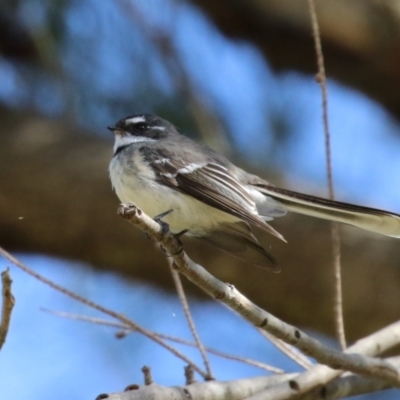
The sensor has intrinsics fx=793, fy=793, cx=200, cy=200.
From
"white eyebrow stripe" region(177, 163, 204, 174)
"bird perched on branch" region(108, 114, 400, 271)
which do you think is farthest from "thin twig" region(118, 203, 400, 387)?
"white eyebrow stripe" region(177, 163, 204, 174)

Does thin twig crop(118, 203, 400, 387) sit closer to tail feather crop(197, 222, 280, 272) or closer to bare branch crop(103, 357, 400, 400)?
bare branch crop(103, 357, 400, 400)

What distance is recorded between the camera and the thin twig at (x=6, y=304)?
1.48 meters

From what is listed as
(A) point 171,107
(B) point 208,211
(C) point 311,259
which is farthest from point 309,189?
(B) point 208,211

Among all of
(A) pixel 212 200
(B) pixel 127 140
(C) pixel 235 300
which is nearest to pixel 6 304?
(C) pixel 235 300

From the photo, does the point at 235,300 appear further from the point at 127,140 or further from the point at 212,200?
the point at 127,140

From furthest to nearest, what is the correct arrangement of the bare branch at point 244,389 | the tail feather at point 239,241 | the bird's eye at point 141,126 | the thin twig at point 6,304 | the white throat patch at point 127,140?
the bird's eye at point 141,126 < the white throat patch at point 127,140 < the tail feather at point 239,241 < the bare branch at point 244,389 < the thin twig at point 6,304

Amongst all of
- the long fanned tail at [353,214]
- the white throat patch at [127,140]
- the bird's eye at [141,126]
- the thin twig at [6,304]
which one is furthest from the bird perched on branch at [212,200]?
the thin twig at [6,304]

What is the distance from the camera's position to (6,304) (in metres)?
1.52

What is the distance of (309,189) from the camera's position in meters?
4.18

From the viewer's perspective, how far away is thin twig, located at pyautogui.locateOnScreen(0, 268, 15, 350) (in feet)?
4.86

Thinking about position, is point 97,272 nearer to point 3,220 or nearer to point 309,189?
point 3,220

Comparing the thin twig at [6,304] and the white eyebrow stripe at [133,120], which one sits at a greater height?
the white eyebrow stripe at [133,120]

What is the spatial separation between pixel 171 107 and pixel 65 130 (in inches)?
24.7

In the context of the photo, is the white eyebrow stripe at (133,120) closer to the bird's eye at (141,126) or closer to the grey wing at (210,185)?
the bird's eye at (141,126)
